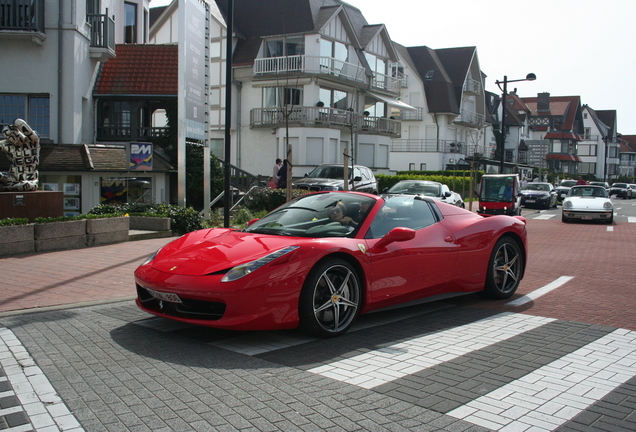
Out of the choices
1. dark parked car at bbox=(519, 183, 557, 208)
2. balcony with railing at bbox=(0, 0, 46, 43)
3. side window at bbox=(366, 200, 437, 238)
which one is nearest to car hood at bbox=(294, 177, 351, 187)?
balcony with railing at bbox=(0, 0, 46, 43)

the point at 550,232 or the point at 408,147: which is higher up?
the point at 408,147

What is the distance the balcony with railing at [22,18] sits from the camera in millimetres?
17797

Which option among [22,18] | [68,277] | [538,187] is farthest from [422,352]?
[538,187]

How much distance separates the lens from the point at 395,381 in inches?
169

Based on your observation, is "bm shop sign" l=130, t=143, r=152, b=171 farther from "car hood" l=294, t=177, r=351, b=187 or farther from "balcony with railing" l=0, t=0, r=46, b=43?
"car hood" l=294, t=177, r=351, b=187

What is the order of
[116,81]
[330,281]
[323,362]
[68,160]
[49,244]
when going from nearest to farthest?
1. [323,362]
2. [330,281]
3. [49,244]
4. [68,160]
5. [116,81]

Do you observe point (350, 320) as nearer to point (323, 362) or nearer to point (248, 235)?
point (323, 362)

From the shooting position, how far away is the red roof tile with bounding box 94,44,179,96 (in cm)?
2262

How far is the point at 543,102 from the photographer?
91125mm

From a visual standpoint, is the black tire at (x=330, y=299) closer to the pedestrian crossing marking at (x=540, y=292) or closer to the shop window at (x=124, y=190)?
the pedestrian crossing marking at (x=540, y=292)

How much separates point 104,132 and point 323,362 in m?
20.6

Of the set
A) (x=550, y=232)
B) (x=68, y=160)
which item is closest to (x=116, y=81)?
(x=68, y=160)

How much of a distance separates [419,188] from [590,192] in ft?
28.1

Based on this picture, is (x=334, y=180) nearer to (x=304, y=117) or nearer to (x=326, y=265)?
(x=304, y=117)
